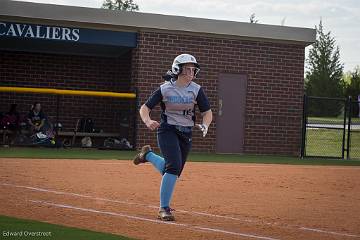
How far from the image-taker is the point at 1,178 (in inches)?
454

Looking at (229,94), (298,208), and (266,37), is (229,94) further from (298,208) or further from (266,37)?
(298,208)

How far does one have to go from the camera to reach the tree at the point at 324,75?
5313 cm

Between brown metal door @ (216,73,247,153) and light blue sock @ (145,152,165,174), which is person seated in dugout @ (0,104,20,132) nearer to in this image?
brown metal door @ (216,73,247,153)

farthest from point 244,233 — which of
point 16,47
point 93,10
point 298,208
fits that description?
point 16,47

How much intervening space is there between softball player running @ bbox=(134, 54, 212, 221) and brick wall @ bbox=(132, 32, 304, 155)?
543 inches

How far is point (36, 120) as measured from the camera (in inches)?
831

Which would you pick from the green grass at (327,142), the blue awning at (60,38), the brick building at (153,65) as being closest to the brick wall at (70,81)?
the brick building at (153,65)

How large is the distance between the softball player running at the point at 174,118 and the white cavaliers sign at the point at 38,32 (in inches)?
522

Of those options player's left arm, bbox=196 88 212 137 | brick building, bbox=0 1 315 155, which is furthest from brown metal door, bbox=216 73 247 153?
player's left arm, bbox=196 88 212 137

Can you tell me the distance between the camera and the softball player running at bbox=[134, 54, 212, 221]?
8062 millimetres

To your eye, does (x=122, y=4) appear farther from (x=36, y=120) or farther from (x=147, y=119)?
(x=147, y=119)

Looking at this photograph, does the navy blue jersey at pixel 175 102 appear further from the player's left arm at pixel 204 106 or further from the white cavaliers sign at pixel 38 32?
the white cavaliers sign at pixel 38 32

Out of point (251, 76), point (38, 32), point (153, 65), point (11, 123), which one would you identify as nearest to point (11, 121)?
point (11, 123)

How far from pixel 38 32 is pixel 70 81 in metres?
3.89
